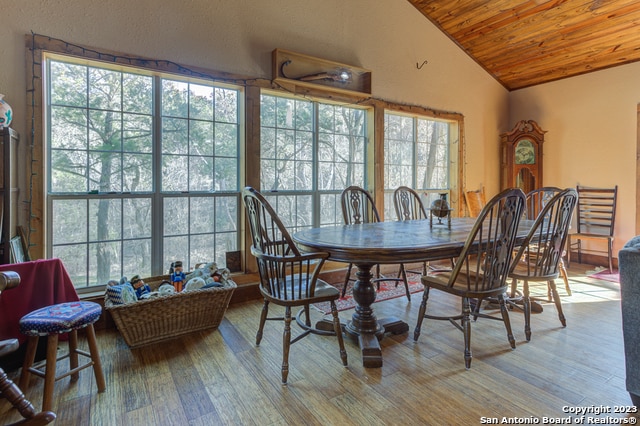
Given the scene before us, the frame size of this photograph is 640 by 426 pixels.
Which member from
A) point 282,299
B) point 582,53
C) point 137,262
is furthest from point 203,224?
point 582,53

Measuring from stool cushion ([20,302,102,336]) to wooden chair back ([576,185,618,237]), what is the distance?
5386 mm

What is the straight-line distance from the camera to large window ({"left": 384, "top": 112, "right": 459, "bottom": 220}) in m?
4.34

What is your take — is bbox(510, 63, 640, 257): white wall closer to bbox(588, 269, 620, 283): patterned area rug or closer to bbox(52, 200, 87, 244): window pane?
bbox(588, 269, 620, 283): patterned area rug

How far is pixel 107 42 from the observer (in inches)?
104

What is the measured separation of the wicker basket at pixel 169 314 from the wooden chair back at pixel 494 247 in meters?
1.64

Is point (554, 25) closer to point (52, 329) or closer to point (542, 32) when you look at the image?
point (542, 32)

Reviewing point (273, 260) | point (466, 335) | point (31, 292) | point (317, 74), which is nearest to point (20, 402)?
point (31, 292)

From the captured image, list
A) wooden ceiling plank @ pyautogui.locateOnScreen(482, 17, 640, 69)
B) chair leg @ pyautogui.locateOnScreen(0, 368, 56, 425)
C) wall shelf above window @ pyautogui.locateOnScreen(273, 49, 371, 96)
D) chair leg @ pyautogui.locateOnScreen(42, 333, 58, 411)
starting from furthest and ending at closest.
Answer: wooden ceiling plank @ pyautogui.locateOnScreen(482, 17, 640, 69) → wall shelf above window @ pyautogui.locateOnScreen(273, 49, 371, 96) → chair leg @ pyautogui.locateOnScreen(42, 333, 58, 411) → chair leg @ pyautogui.locateOnScreen(0, 368, 56, 425)

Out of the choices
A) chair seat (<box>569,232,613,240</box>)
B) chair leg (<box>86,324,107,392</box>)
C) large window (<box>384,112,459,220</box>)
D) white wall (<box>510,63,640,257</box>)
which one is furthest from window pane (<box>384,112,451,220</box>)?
chair leg (<box>86,324,107,392</box>)

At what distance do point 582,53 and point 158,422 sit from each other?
5.60m

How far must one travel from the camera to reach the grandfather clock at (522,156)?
16.3ft

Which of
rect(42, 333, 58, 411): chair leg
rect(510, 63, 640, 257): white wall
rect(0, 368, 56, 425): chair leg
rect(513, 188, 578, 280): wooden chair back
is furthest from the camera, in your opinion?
rect(510, 63, 640, 257): white wall

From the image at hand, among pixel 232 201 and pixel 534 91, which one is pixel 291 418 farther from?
pixel 534 91

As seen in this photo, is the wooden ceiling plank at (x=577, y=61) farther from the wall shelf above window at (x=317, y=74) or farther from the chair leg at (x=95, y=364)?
the chair leg at (x=95, y=364)
